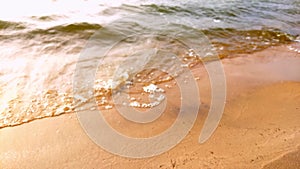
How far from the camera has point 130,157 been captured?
83.7 inches

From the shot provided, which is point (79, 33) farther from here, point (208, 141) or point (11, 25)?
point (208, 141)

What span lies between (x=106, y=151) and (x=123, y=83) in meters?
1.35

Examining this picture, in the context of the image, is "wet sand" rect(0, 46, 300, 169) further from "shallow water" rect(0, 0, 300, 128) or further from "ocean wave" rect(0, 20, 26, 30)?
"ocean wave" rect(0, 20, 26, 30)

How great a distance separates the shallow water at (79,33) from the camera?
3092 millimetres

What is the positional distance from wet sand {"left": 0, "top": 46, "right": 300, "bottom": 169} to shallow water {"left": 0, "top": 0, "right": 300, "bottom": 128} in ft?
1.18

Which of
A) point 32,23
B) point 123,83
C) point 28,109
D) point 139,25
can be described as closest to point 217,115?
point 123,83

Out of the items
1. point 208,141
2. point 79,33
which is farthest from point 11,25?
point 208,141

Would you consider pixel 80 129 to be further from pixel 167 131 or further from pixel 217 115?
pixel 217 115

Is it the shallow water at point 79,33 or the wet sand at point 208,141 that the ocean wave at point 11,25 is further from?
the wet sand at point 208,141

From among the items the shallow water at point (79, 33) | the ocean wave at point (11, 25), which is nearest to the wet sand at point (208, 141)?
the shallow water at point (79, 33)

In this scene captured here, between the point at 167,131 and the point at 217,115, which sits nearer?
the point at 167,131

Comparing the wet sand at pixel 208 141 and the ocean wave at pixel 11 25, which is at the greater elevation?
the wet sand at pixel 208 141

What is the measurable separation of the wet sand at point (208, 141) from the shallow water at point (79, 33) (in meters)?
0.36

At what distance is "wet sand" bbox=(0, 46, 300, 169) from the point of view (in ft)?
6.70
